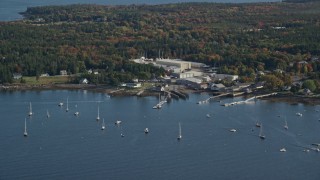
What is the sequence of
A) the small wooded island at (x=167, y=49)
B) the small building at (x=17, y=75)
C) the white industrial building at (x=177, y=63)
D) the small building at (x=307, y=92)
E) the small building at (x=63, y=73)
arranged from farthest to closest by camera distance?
the white industrial building at (x=177, y=63), the small building at (x=63, y=73), the small building at (x=17, y=75), the small wooded island at (x=167, y=49), the small building at (x=307, y=92)

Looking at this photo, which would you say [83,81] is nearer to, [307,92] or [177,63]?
[177,63]

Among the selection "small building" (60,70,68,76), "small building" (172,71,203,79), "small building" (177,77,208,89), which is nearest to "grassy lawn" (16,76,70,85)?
"small building" (60,70,68,76)

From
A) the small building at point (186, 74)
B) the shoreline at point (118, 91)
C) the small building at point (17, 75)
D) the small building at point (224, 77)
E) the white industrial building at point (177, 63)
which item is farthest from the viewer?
the white industrial building at point (177, 63)

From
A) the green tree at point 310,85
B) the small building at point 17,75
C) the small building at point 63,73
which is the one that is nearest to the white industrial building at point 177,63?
the small building at point 63,73

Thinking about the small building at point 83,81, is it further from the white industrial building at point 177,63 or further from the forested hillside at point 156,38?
the white industrial building at point 177,63

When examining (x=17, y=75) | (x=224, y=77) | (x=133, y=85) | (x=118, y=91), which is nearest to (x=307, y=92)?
(x=224, y=77)

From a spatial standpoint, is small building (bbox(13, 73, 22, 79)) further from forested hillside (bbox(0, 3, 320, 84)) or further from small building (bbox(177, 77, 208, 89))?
small building (bbox(177, 77, 208, 89))
